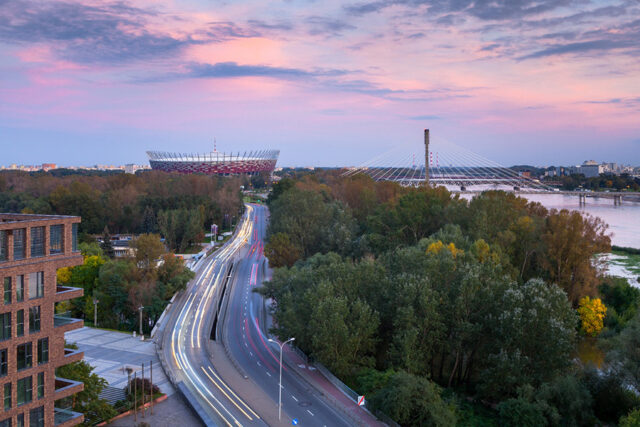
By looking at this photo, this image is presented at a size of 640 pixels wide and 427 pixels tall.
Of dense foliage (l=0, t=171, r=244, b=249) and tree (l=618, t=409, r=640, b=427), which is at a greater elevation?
dense foliage (l=0, t=171, r=244, b=249)

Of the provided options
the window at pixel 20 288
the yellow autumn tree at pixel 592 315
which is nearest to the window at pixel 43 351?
the window at pixel 20 288

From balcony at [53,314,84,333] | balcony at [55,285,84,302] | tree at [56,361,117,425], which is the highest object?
balcony at [55,285,84,302]

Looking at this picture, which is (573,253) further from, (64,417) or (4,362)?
(4,362)

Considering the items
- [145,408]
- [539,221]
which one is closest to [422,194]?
[539,221]

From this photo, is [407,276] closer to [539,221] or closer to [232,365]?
[232,365]

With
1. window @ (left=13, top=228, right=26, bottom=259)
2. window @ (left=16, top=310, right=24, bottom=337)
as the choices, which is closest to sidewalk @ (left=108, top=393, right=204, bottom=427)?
window @ (left=16, top=310, right=24, bottom=337)

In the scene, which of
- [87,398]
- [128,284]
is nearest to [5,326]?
[87,398]

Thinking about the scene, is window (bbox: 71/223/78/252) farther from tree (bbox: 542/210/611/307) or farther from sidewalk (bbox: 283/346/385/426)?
tree (bbox: 542/210/611/307)

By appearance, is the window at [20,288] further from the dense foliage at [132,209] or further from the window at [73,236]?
the dense foliage at [132,209]
